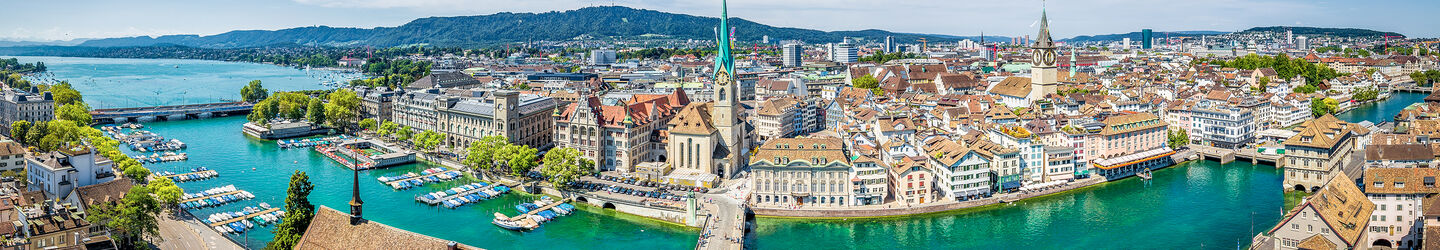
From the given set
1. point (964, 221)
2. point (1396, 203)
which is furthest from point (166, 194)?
point (1396, 203)

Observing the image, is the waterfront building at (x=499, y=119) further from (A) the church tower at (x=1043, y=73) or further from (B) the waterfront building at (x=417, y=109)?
(A) the church tower at (x=1043, y=73)

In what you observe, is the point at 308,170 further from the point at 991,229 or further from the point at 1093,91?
the point at 1093,91

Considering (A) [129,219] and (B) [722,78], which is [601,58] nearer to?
(B) [722,78]

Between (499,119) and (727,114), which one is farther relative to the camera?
(499,119)

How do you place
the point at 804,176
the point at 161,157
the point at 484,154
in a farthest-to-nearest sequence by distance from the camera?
the point at 161,157 → the point at 484,154 → the point at 804,176

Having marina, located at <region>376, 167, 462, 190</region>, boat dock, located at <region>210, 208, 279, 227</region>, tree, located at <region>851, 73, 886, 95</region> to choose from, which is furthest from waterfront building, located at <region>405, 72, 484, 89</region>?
boat dock, located at <region>210, 208, 279, 227</region>

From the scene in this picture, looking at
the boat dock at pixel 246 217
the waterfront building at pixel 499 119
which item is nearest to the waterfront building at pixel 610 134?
the waterfront building at pixel 499 119
